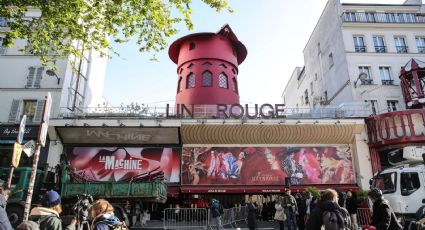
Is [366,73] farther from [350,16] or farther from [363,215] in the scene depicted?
[363,215]

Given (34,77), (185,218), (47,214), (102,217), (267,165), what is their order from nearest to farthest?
(102,217) < (47,214) < (185,218) < (267,165) < (34,77)

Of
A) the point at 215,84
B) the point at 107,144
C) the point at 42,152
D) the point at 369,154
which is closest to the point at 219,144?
the point at 215,84

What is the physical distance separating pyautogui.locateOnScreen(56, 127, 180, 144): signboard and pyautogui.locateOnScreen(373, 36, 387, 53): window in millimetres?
15311

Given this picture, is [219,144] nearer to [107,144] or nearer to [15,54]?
[107,144]

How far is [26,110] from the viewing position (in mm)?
20016

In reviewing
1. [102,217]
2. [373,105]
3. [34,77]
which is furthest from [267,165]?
[102,217]

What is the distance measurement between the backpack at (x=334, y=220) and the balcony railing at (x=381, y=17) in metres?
21.9

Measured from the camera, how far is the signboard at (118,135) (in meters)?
18.9

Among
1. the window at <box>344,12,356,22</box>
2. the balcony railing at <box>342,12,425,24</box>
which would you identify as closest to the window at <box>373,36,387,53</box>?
the balcony railing at <box>342,12,425,24</box>

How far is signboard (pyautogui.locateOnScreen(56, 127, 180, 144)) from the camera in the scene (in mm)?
18938

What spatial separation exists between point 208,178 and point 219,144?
2.16 metres

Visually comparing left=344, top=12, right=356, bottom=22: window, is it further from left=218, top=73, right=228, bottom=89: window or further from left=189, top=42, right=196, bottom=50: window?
left=189, top=42, right=196, bottom=50: window

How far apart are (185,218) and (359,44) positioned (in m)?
17.4

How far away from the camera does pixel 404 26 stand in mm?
23344
